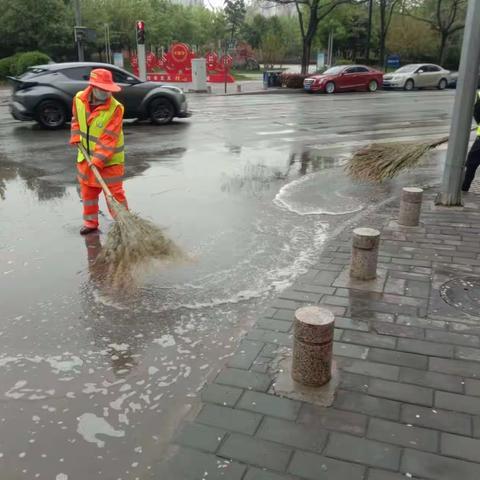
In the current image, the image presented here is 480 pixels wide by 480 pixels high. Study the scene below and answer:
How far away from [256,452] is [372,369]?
1.01 meters

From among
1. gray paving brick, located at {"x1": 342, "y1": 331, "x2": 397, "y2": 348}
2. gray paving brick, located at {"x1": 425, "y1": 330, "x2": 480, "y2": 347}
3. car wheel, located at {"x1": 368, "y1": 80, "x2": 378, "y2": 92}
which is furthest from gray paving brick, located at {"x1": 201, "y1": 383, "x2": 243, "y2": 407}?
car wheel, located at {"x1": 368, "y1": 80, "x2": 378, "y2": 92}

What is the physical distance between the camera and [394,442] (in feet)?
8.77

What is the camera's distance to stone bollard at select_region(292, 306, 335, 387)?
9.84 ft

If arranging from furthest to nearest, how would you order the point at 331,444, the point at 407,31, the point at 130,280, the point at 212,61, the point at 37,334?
the point at 407,31 → the point at 212,61 → the point at 130,280 → the point at 37,334 → the point at 331,444

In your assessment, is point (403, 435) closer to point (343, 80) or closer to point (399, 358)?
point (399, 358)

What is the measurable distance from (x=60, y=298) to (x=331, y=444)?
8.52 feet

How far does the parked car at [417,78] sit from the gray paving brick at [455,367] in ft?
103

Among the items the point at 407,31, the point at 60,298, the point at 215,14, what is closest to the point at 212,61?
the point at 407,31

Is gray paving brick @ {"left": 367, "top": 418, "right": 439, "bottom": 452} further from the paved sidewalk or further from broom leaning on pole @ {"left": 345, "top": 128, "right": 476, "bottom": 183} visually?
broom leaning on pole @ {"left": 345, "top": 128, "right": 476, "bottom": 183}

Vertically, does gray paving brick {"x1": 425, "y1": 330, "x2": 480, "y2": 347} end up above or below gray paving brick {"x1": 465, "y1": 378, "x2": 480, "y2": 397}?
above

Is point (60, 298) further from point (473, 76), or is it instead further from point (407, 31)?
point (407, 31)

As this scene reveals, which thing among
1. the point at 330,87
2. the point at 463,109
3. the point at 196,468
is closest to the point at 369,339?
the point at 196,468

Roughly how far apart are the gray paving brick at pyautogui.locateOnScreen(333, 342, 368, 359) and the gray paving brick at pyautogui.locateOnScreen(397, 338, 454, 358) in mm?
245

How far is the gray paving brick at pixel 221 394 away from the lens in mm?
3002
